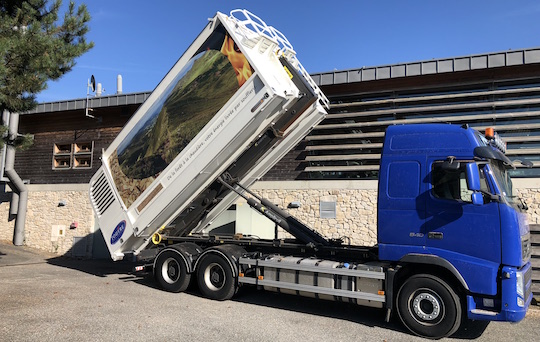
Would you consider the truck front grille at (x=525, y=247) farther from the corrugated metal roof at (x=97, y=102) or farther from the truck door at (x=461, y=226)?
the corrugated metal roof at (x=97, y=102)

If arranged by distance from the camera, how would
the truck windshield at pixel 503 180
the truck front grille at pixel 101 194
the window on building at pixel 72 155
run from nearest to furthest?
the truck windshield at pixel 503 180, the truck front grille at pixel 101 194, the window on building at pixel 72 155

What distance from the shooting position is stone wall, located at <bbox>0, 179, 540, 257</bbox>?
11.7 metres

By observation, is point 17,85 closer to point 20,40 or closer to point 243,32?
point 20,40

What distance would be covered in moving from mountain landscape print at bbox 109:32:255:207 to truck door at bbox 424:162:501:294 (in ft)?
11.6

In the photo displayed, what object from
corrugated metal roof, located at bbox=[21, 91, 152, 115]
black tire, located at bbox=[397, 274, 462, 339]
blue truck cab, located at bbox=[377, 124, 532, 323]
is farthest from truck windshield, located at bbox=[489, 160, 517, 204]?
corrugated metal roof, located at bbox=[21, 91, 152, 115]

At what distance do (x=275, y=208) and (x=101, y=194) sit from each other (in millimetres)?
3865

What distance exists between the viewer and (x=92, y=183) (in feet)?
30.2

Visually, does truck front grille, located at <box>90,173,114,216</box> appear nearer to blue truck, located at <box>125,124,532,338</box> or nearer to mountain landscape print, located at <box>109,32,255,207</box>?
mountain landscape print, located at <box>109,32,255,207</box>

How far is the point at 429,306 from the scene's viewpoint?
18.9 ft

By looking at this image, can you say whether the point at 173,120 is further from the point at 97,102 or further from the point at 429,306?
the point at 97,102

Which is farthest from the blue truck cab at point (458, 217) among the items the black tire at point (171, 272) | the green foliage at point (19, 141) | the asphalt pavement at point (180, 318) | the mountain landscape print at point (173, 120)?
the green foliage at point (19, 141)

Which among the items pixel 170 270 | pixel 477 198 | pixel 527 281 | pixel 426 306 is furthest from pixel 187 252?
pixel 527 281

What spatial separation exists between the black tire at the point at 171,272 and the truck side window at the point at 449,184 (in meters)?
4.82

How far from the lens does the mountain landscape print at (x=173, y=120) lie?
707 centimetres
